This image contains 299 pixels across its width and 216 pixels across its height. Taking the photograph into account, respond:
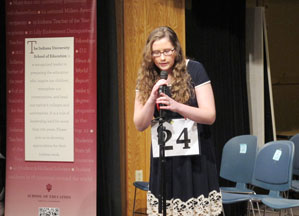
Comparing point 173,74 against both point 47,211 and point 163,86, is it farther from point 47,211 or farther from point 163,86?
point 47,211

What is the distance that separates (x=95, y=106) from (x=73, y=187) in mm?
728

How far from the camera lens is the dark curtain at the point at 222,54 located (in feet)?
16.6

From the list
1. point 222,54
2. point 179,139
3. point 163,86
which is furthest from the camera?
point 222,54

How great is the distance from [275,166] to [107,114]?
1.53 m

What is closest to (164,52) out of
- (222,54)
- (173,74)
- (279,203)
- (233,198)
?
(173,74)

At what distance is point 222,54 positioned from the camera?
509 cm

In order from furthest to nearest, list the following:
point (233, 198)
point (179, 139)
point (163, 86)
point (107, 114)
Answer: point (107, 114) → point (233, 198) → point (179, 139) → point (163, 86)

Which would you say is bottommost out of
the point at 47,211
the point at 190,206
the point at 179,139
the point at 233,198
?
the point at 47,211

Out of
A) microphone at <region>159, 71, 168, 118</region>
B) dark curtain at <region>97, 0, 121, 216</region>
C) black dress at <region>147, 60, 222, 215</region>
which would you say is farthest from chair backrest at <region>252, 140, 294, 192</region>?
microphone at <region>159, 71, 168, 118</region>

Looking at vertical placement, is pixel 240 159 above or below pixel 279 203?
above

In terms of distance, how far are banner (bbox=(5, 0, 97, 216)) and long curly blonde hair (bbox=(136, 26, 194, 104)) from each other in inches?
72.0

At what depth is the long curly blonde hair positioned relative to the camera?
6.53 feet

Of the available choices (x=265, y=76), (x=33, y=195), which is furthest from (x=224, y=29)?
(x=33, y=195)

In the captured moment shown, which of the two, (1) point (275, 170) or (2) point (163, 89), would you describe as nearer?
(2) point (163, 89)
